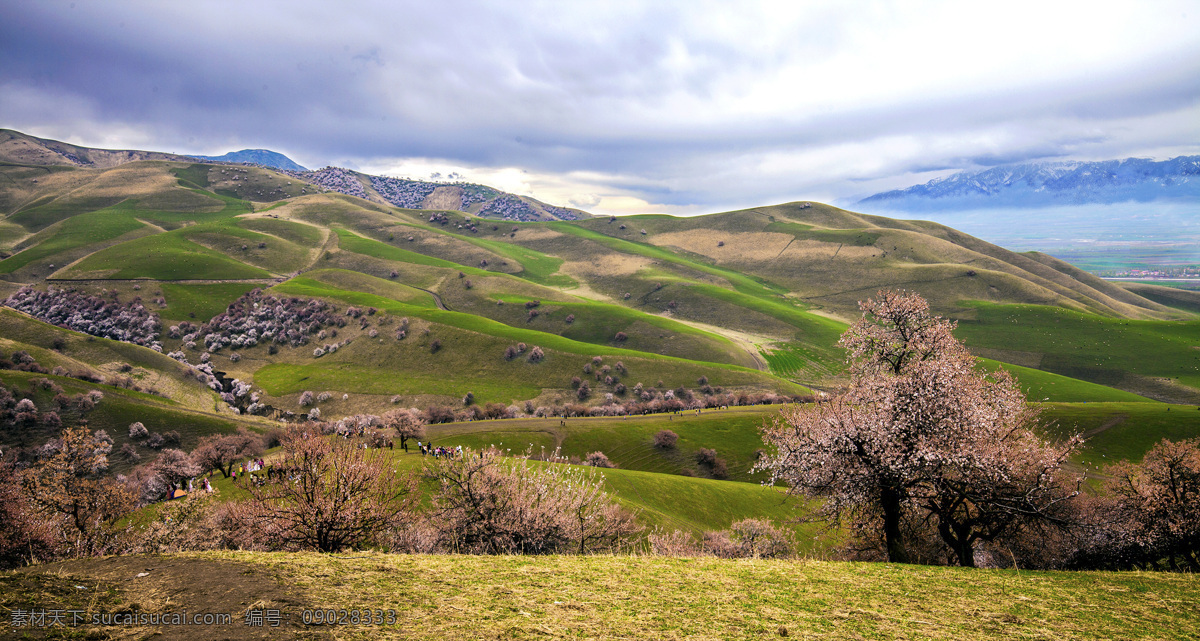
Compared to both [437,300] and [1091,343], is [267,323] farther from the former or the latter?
[1091,343]

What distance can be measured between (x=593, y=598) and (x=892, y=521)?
16.7m

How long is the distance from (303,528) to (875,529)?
28.0m

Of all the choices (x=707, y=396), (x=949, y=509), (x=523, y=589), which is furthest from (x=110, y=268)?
(x=949, y=509)

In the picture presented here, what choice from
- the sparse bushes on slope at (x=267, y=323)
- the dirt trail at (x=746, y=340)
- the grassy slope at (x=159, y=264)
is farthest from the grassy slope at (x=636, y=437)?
the grassy slope at (x=159, y=264)

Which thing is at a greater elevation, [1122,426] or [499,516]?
[499,516]

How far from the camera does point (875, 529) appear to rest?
2538 centimetres

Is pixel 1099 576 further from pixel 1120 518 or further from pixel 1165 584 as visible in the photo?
pixel 1120 518

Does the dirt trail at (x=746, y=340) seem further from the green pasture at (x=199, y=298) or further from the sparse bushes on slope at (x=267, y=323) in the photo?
the green pasture at (x=199, y=298)

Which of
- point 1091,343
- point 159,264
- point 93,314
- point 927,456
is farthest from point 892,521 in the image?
point 159,264

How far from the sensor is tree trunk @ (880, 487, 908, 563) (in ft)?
72.0

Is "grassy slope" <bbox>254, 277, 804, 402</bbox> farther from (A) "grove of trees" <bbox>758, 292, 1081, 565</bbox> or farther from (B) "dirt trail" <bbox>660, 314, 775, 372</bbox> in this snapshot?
(A) "grove of trees" <bbox>758, 292, 1081, 565</bbox>

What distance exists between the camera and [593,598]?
528 inches

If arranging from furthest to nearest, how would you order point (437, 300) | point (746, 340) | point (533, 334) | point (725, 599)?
1. point (437, 300)
2. point (746, 340)
3. point (533, 334)
4. point (725, 599)

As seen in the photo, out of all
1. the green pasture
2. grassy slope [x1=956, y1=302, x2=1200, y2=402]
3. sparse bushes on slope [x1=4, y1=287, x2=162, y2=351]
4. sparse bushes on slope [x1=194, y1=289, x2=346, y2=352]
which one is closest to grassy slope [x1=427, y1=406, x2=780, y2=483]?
sparse bushes on slope [x1=194, y1=289, x2=346, y2=352]
